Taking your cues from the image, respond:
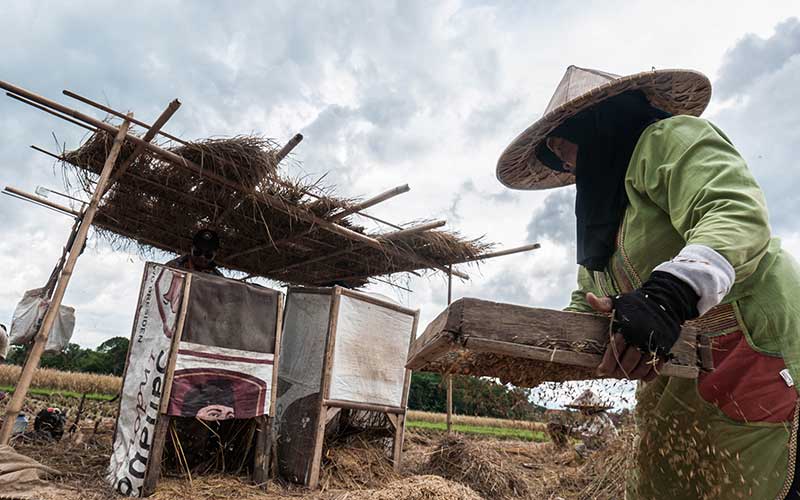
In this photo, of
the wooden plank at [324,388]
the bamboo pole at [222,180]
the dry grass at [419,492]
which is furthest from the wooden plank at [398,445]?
the bamboo pole at [222,180]

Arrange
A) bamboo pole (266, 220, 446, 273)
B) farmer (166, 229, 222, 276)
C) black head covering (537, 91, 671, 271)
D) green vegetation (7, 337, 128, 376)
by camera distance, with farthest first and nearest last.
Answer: green vegetation (7, 337, 128, 376), bamboo pole (266, 220, 446, 273), farmer (166, 229, 222, 276), black head covering (537, 91, 671, 271)

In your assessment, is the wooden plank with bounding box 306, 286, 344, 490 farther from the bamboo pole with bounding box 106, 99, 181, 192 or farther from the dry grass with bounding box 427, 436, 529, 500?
the bamboo pole with bounding box 106, 99, 181, 192

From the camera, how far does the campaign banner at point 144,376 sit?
13.5 ft

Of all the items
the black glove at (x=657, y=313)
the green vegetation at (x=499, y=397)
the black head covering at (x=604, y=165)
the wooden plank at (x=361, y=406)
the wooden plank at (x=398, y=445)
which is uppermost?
the black head covering at (x=604, y=165)

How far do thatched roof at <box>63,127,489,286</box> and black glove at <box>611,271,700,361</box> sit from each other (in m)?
4.47

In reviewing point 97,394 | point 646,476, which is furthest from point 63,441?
point 97,394

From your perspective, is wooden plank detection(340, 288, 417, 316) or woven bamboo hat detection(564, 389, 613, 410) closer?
woven bamboo hat detection(564, 389, 613, 410)

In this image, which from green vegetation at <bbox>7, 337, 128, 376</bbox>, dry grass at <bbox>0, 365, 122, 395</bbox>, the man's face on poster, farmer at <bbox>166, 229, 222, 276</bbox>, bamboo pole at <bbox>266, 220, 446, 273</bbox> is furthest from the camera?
green vegetation at <bbox>7, 337, 128, 376</bbox>

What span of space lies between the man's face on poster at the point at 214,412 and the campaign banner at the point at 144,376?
369 mm

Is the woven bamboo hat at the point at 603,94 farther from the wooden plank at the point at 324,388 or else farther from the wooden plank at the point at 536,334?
the wooden plank at the point at 324,388

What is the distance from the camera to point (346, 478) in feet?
16.8

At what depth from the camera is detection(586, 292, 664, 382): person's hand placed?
1.22 m

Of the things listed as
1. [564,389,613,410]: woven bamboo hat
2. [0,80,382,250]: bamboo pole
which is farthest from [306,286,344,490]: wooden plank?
[564,389,613,410]: woven bamboo hat

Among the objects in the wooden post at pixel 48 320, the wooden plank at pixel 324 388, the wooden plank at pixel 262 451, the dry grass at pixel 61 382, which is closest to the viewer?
the wooden post at pixel 48 320
